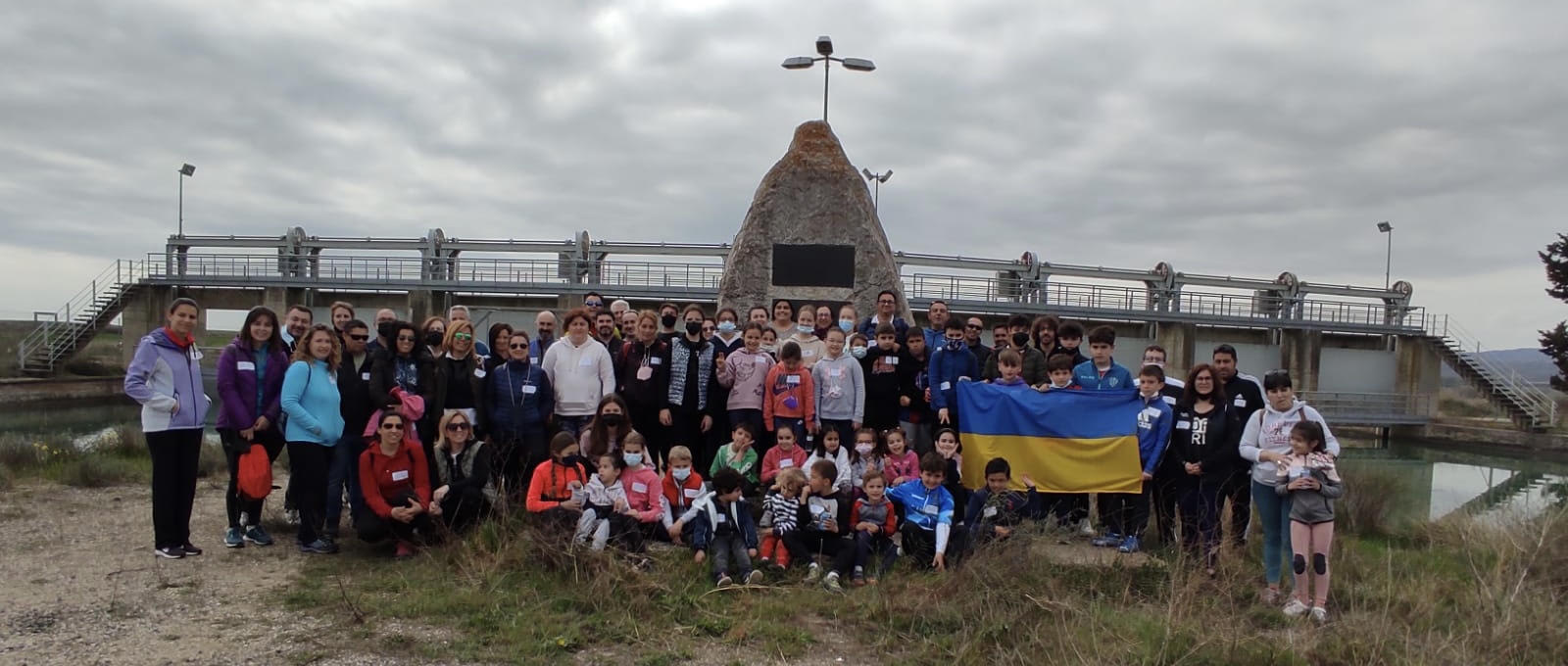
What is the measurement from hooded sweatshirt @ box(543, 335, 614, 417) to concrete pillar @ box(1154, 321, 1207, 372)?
28.7m

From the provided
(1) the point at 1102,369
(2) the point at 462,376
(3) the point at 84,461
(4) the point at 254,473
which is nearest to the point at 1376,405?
(1) the point at 1102,369

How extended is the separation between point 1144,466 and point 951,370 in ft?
5.63

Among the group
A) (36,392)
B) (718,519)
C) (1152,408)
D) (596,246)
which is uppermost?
(596,246)

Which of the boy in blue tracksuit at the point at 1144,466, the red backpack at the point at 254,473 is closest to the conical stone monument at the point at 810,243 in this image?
the boy in blue tracksuit at the point at 1144,466

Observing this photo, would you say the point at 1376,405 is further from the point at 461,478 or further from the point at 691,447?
the point at 461,478

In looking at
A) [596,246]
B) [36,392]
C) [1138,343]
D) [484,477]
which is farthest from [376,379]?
[1138,343]

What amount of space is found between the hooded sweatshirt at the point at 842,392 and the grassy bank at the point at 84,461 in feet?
24.0

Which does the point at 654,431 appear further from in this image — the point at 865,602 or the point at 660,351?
the point at 865,602

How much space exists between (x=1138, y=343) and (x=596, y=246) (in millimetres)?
19571

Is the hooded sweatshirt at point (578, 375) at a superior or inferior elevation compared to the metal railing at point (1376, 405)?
superior

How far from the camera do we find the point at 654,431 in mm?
7836

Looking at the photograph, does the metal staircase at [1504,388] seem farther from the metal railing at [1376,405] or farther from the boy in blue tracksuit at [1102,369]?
the boy in blue tracksuit at [1102,369]

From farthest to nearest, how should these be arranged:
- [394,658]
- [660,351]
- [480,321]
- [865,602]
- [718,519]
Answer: [480,321], [660,351], [718,519], [865,602], [394,658]

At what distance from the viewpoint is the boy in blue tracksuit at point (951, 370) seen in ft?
25.3
